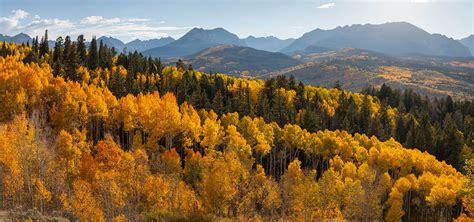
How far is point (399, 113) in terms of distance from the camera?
182500 millimetres

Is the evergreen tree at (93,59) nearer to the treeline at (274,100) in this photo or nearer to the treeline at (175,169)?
the treeline at (274,100)

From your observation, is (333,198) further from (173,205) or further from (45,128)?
(45,128)

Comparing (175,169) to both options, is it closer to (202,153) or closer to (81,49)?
(202,153)

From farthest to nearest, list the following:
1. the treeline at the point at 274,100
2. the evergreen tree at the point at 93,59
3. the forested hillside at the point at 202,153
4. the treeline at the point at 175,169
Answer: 1. the evergreen tree at the point at 93,59
2. the treeline at the point at 274,100
3. the forested hillside at the point at 202,153
4. the treeline at the point at 175,169

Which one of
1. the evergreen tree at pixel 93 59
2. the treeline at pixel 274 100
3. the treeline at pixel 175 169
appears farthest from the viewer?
the evergreen tree at pixel 93 59

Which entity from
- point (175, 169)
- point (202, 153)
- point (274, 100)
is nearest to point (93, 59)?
point (274, 100)

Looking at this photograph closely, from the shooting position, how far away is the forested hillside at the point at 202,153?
59031 millimetres

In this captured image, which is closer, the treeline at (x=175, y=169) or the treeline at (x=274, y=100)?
the treeline at (x=175, y=169)

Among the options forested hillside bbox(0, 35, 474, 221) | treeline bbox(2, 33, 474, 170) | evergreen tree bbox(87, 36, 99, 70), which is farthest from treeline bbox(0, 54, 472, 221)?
evergreen tree bbox(87, 36, 99, 70)

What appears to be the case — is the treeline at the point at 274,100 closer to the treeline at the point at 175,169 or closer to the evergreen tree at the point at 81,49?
the evergreen tree at the point at 81,49

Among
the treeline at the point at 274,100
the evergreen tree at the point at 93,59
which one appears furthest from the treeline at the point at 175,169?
the evergreen tree at the point at 93,59

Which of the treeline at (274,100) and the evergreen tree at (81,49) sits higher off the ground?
the evergreen tree at (81,49)

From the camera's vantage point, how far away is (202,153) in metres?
108

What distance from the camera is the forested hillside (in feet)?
194
